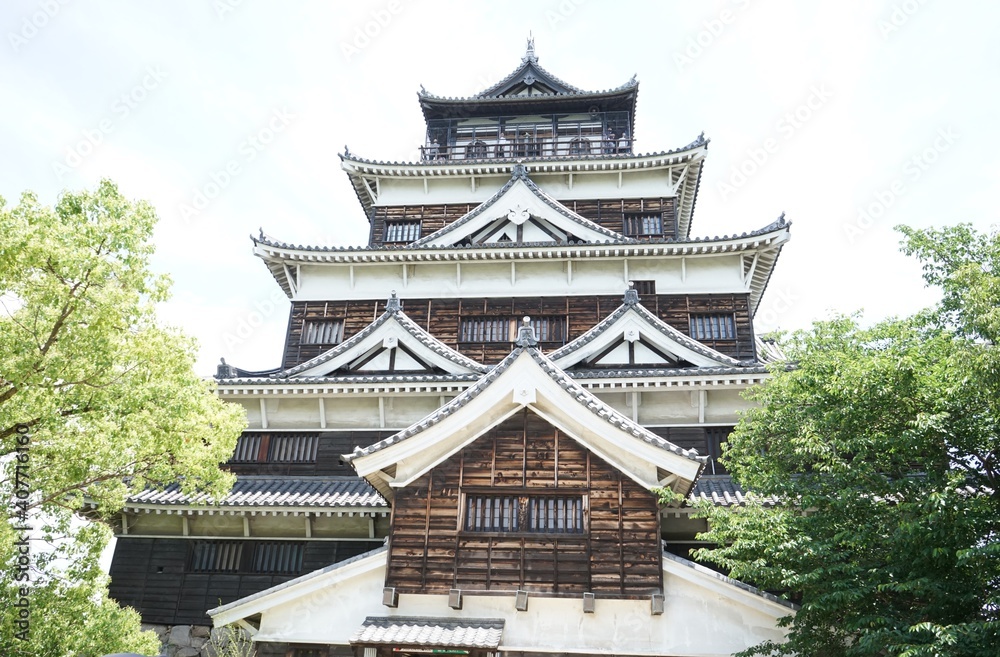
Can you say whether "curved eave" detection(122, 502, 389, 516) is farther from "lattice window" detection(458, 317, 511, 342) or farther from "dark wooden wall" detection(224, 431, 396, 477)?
"lattice window" detection(458, 317, 511, 342)

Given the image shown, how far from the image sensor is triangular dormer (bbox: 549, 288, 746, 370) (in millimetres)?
17328

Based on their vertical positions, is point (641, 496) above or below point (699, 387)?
below

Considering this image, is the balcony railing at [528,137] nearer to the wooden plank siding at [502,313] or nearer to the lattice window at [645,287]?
the lattice window at [645,287]

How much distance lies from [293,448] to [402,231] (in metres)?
9.42

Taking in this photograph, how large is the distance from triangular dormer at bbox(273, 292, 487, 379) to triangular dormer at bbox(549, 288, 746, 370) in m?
2.73

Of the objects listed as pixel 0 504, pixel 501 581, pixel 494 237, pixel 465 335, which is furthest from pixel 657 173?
pixel 0 504

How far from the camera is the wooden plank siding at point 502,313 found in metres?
19.7

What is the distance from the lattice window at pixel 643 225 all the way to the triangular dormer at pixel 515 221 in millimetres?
1484

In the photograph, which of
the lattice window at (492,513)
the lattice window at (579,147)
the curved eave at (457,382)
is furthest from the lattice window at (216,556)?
the lattice window at (579,147)

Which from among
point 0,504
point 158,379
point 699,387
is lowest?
point 0,504

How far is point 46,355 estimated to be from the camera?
30.1ft

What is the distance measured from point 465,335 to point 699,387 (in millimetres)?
7370

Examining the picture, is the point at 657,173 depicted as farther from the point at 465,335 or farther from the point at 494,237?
the point at 465,335

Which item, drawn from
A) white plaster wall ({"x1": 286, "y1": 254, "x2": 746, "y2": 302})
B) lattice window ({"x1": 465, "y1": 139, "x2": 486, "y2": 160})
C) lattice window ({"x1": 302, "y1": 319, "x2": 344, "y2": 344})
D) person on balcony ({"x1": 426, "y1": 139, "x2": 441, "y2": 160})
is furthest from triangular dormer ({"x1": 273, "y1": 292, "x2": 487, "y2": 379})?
lattice window ({"x1": 465, "y1": 139, "x2": 486, "y2": 160})
